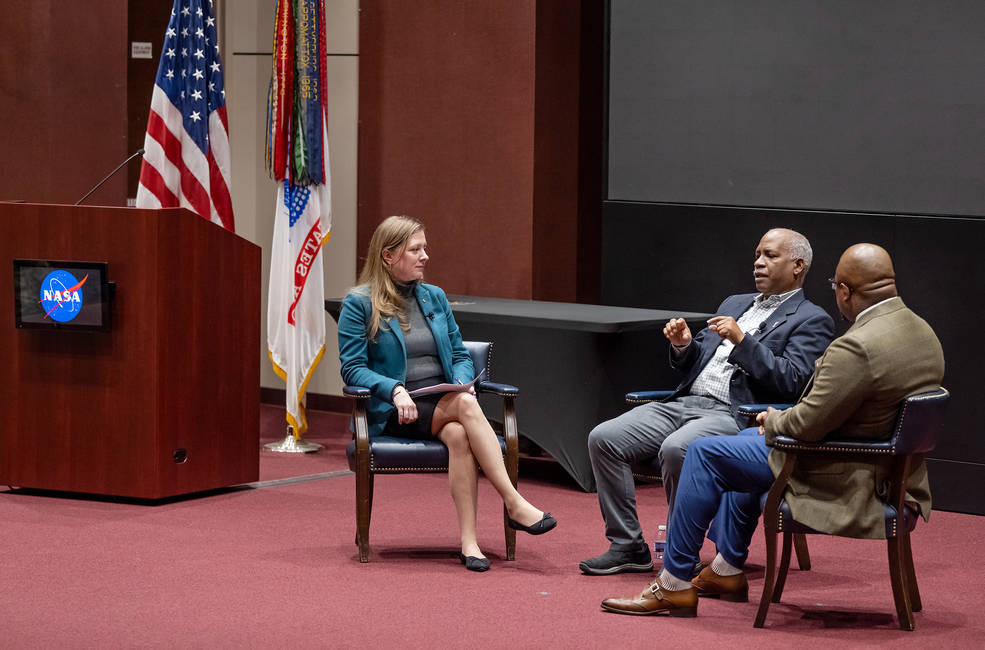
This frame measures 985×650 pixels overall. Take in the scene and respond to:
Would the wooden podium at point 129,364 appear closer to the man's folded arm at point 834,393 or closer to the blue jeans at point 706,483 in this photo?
the blue jeans at point 706,483

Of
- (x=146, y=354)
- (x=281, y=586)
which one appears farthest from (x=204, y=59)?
(x=281, y=586)

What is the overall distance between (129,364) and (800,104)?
3.29 meters

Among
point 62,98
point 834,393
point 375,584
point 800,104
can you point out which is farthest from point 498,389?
point 62,98

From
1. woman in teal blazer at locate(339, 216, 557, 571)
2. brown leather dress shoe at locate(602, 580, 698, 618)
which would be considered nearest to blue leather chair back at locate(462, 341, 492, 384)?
woman in teal blazer at locate(339, 216, 557, 571)

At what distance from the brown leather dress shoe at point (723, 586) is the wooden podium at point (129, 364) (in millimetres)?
2418

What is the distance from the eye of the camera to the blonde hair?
16.9ft

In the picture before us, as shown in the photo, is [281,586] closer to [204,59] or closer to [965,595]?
[965,595]

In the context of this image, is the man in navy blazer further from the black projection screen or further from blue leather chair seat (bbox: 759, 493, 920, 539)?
the black projection screen

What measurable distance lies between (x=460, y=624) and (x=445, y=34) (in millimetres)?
4776

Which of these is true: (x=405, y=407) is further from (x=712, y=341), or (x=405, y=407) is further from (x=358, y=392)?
(x=712, y=341)

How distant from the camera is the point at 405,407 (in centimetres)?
491

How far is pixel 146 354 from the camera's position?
577 centimetres

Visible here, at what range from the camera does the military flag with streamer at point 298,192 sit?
24.7ft

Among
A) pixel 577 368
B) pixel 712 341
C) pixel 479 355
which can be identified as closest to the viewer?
pixel 712 341
